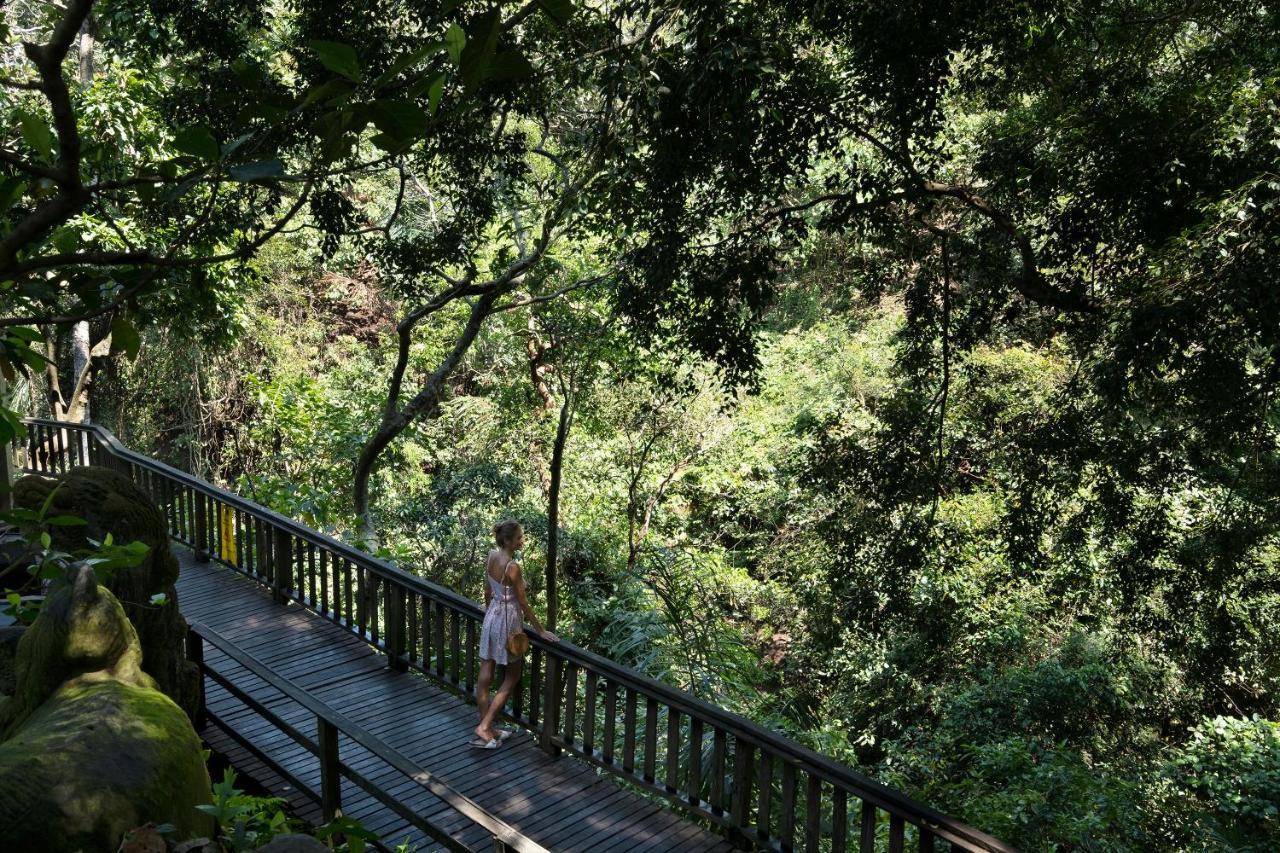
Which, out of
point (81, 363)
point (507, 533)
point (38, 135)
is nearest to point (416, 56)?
point (38, 135)

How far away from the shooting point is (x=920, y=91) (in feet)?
22.7

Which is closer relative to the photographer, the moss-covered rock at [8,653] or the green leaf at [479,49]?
the green leaf at [479,49]

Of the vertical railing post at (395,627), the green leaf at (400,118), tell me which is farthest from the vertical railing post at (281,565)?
the green leaf at (400,118)

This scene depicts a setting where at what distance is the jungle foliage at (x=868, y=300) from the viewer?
5.72 m

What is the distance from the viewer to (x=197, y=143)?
A: 1.40 metres

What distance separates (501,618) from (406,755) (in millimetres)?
1045

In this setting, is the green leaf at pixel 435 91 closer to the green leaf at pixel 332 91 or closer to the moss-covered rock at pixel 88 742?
the green leaf at pixel 332 91

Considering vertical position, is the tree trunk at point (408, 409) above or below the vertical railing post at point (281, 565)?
above

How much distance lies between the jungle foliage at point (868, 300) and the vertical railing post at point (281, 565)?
5.05ft

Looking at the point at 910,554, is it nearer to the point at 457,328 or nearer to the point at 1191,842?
the point at 1191,842

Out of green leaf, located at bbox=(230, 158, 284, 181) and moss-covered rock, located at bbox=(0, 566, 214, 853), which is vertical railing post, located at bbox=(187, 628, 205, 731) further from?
green leaf, located at bbox=(230, 158, 284, 181)

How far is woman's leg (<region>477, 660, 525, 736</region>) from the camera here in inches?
261

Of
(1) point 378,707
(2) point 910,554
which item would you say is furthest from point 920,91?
(1) point 378,707

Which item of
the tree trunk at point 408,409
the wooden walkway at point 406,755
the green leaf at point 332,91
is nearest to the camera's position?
the green leaf at point 332,91
